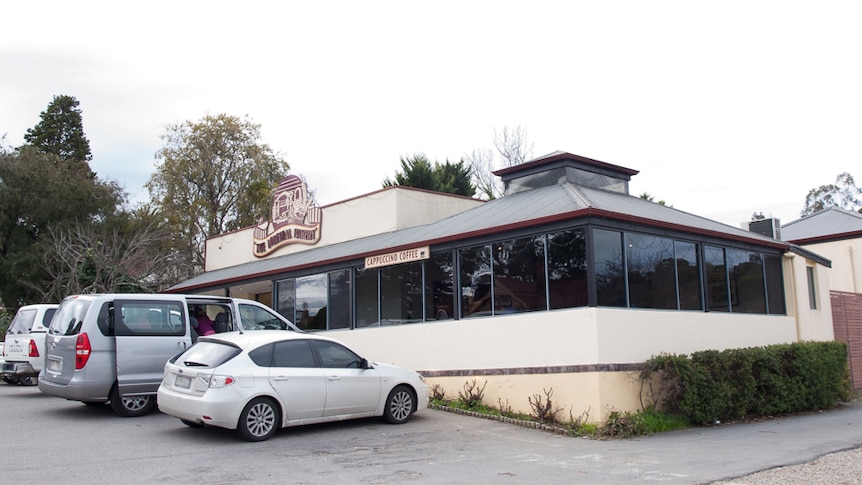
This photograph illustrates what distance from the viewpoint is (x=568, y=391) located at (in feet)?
42.1

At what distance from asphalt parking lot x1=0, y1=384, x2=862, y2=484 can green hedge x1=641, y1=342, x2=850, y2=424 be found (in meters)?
0.46

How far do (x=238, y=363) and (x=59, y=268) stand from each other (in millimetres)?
25023

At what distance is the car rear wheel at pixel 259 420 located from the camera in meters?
10.6

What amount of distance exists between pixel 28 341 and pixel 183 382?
694cm

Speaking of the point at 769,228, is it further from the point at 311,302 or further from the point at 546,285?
the point at 311,302

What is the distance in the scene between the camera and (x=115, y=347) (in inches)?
493

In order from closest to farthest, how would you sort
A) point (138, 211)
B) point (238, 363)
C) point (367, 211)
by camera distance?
point (238, 363), point (367, 211), point (138, 211)

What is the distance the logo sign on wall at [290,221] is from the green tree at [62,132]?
25.5m

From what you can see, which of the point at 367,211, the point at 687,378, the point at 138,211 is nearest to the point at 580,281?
the point at 687,378

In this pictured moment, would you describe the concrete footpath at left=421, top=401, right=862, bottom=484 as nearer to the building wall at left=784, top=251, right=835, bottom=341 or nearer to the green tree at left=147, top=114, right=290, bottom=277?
the building wall at left=784, top=251, right=835, bottom=341

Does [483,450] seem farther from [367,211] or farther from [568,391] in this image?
[367,211]

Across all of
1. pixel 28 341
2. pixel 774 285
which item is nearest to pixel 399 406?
pixel 28 341

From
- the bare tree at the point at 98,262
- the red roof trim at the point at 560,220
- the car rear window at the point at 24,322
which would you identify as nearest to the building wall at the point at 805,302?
the red roof trim at the point at 560,220

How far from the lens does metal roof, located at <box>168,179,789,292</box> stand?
13.9 meters
